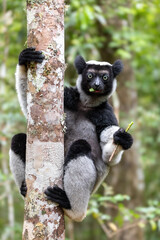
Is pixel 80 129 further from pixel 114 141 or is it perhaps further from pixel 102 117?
pixel 114 141

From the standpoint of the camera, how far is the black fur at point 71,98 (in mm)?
4075

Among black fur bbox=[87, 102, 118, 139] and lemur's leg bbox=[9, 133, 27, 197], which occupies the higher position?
black fur bbox=[87, 102, 118, 139]

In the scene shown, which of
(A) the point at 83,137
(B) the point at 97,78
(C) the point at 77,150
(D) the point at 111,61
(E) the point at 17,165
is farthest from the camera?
(D) the point at 111,61

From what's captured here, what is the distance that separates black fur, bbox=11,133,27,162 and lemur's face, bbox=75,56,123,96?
100cm

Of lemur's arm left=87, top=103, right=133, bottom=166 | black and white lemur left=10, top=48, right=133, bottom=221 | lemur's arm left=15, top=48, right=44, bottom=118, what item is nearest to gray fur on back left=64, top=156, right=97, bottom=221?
black and white lemur left=10, top=48, right=133, bottom=221

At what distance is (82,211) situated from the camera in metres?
3.34

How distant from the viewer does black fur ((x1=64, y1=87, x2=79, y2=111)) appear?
4075 millimetres

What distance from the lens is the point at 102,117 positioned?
392 centimetres

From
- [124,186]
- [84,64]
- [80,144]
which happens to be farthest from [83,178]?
[124,186]

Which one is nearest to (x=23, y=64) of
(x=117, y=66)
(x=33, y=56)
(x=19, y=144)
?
(x=33, y=56)

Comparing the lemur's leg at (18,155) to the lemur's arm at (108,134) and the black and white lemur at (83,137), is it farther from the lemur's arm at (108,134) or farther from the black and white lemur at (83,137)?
the lemur's arm at (108,134)

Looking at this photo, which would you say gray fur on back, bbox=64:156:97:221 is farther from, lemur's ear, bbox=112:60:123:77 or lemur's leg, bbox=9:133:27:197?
lemur's ear, bbox=112:60:123:77

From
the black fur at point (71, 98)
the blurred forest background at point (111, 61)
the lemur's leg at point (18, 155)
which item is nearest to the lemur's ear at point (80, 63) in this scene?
the black fur at point (71, 98)

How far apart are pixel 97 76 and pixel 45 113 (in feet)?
4.95
